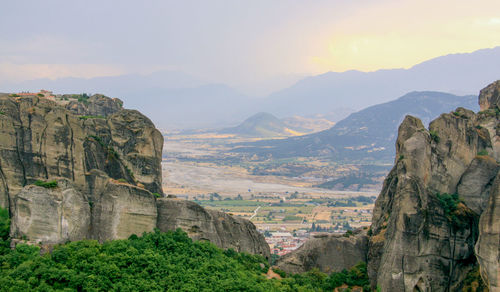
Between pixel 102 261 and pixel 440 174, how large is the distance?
2204 centimetres

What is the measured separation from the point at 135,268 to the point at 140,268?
1.04 feet

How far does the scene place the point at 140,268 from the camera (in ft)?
86.7

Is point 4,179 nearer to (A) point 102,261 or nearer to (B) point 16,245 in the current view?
(B) point 16,245

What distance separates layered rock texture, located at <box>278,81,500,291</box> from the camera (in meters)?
28.5

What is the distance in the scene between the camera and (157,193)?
1337 inches

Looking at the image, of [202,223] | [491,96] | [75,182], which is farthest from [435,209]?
[75,182]

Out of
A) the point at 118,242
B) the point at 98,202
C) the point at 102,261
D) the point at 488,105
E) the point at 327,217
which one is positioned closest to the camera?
the point at 102,261

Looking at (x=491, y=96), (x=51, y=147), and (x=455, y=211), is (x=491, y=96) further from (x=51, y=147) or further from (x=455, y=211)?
(x=51, y=147)

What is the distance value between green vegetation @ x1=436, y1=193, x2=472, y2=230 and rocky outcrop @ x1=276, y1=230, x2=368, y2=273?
7372 mm

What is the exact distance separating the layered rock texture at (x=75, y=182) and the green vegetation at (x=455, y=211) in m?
14.8

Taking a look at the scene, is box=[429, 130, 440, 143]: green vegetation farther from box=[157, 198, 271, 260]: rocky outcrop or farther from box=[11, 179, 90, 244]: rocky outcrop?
box=[11, 179, 90, 244]: rocky outcrop

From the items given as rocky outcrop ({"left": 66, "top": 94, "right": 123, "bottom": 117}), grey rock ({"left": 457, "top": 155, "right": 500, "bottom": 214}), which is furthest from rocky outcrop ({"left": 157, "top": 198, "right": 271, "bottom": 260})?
grey rock ({"left": 457, "top": 155, "right": 500, "bottom": 214})

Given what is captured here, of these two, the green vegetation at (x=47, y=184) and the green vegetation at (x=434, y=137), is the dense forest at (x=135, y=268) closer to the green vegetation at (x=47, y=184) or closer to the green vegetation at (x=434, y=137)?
the green vegetation at (x=47, y=184)

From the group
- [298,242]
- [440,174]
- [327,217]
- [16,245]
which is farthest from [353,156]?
[16,245]
